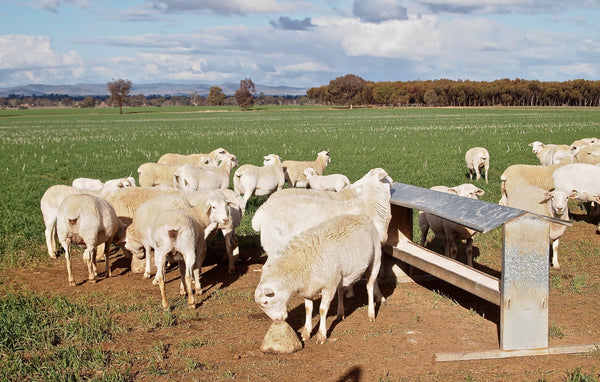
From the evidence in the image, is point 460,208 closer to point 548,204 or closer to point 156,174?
point 548,204

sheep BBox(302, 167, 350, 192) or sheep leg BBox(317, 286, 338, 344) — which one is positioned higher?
sheep BBox(302, 167, 350, 192)

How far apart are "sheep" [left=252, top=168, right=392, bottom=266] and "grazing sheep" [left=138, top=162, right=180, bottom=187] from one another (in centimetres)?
803

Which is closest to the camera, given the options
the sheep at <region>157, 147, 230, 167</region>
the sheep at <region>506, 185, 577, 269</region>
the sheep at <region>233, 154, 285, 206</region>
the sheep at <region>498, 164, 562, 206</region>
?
the sheep at <region>506, 185, 577, 269</region>

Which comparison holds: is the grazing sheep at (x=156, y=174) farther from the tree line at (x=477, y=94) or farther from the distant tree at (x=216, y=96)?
the distant tree at (x=216, y=96)

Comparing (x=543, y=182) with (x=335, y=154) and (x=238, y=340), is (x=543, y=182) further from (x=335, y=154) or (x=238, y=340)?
(x=335, y=154)

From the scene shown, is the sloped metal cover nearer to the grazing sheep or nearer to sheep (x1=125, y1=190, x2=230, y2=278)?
sheep (x1=125, y1=190, x2=230, y2=278)

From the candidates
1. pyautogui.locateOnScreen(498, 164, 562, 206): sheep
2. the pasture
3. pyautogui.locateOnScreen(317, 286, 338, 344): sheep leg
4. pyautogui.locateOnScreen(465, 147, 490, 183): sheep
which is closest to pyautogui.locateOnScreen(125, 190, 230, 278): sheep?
the pasture

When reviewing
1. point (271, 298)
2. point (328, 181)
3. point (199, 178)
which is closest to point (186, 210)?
point (271, 298)

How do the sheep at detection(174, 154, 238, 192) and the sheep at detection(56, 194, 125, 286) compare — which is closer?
the sheep at detection(56, 194, 125, 286)

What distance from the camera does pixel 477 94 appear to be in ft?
536

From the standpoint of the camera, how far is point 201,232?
8.47 meters

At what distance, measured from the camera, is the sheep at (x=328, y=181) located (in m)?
14.7

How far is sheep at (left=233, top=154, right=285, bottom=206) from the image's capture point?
14422 mm

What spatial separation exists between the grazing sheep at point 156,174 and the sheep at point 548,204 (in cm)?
956
